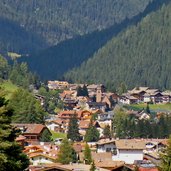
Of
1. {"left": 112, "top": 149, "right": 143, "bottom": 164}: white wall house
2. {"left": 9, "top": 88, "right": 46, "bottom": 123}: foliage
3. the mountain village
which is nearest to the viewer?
the mountain village

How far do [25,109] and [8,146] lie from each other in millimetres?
80570

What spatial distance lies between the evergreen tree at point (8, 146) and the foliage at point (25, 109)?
7672 cm

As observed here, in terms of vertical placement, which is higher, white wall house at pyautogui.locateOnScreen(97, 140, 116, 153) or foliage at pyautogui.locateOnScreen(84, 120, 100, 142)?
foliage at pyautogui.locateOnScreen(84, 120, 100, 142)

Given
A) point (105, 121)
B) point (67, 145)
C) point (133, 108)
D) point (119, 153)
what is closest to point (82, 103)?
point (133, 108)

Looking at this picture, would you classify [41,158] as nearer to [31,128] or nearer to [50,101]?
[31,128]

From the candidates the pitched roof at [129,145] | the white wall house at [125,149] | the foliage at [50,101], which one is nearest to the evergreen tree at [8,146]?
the white wall house at [125,149]

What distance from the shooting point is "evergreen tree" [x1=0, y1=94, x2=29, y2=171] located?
2900 cm

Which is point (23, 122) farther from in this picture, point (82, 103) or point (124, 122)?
point (82, 103)

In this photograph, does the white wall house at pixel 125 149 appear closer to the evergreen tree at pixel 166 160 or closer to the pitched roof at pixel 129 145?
the pitched roof at pixel 129 145

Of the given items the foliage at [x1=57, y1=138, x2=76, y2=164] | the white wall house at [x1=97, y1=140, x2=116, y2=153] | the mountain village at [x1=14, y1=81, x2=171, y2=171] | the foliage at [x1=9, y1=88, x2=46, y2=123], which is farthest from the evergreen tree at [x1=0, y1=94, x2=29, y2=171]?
the foliage at [x1=9, y1=88, x2=46, y2=123]

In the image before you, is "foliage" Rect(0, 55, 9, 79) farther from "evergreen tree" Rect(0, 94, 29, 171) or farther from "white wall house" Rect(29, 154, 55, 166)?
"evergreen tree" Rect(0, 94, 29, 171)

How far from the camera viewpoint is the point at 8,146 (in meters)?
29.1

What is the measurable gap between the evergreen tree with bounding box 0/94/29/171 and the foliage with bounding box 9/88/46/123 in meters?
76.7

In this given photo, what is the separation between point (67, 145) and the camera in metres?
78.6
